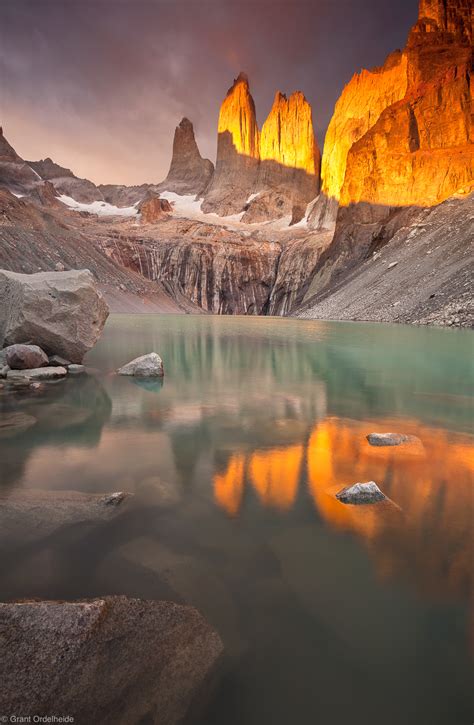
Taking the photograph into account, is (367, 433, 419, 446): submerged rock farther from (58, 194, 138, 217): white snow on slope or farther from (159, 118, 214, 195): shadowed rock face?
(159, 118, 214, 195): shadowed rock face

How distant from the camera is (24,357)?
11453mm

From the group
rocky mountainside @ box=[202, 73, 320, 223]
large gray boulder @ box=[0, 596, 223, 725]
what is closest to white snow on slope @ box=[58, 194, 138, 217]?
rocky mountainside @ box=[202, 73, 320, 223]

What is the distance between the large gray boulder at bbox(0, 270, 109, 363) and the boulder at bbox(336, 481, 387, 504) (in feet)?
33.6

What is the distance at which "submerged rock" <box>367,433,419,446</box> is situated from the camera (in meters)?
5.68

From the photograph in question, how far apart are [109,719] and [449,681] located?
1.60 m

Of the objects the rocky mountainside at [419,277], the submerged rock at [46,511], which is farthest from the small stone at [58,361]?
the rocky mountainside at [419,277]

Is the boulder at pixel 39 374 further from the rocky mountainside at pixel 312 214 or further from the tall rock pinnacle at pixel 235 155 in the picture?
the tall rock pinnacle at pixel 235 155

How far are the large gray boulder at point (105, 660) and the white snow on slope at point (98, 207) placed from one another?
14839 centimetres

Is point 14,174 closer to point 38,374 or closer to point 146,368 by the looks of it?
point 38,374

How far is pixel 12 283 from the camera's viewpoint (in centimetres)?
1236

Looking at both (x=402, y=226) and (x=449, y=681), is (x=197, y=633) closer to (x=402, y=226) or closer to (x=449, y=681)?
(x=449, y=681)

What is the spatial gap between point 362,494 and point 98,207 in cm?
16472

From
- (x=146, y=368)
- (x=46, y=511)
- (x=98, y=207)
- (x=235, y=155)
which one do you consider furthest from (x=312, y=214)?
(x=46, y=511)

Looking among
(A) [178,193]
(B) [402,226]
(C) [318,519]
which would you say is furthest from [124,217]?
(C) [318,519]
